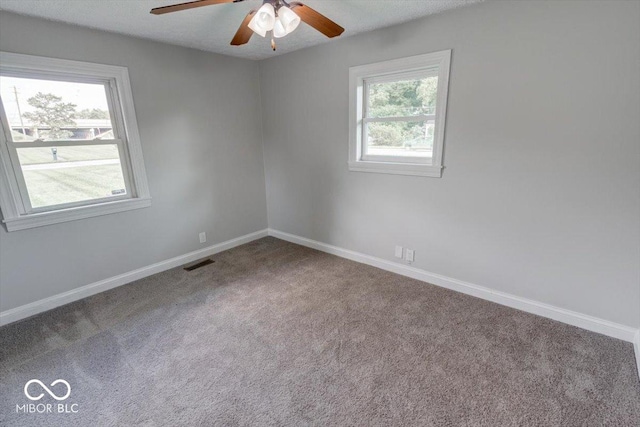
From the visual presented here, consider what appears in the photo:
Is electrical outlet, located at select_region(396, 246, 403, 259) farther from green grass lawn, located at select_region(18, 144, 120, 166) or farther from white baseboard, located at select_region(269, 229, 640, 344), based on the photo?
green grass lawn, located at select_region(18, 144, 120, 166)

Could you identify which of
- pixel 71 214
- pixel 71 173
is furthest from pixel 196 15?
pixel 71 214

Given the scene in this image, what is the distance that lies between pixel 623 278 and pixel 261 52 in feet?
12.8

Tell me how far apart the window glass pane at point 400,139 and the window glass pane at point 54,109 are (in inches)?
102

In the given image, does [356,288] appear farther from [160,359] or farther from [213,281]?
[160,359]

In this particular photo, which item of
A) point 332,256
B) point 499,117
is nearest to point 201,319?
point 332,256

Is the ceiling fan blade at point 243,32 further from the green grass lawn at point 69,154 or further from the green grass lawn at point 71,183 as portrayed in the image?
the green grass lawn at point 71,183

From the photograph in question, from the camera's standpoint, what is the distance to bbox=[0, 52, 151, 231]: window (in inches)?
91.0

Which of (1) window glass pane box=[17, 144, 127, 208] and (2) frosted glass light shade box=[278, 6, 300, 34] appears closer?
(2) frosted glass light shade box=[278, 6, 300, 34]

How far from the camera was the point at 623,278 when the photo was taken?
2.03 metres

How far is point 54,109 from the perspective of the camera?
2494 mm

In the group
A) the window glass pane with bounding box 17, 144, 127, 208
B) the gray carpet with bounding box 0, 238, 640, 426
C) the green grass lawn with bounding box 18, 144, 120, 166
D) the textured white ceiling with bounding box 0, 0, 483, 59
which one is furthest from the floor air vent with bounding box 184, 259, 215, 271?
the textured white ceiling with bounding box 0, 0, 483, 59

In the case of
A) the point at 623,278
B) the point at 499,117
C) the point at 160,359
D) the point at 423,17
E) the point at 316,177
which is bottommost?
the point at 160,359

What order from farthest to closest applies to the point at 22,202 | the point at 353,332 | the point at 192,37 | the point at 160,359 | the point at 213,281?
1. the point at 213,281
2. the point at 192,37
3. the point at 22,202
4. the point at 353,332
5. the point at 160,359

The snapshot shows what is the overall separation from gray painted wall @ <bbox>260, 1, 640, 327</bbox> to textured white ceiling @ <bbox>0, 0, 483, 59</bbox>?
244 millimetres
